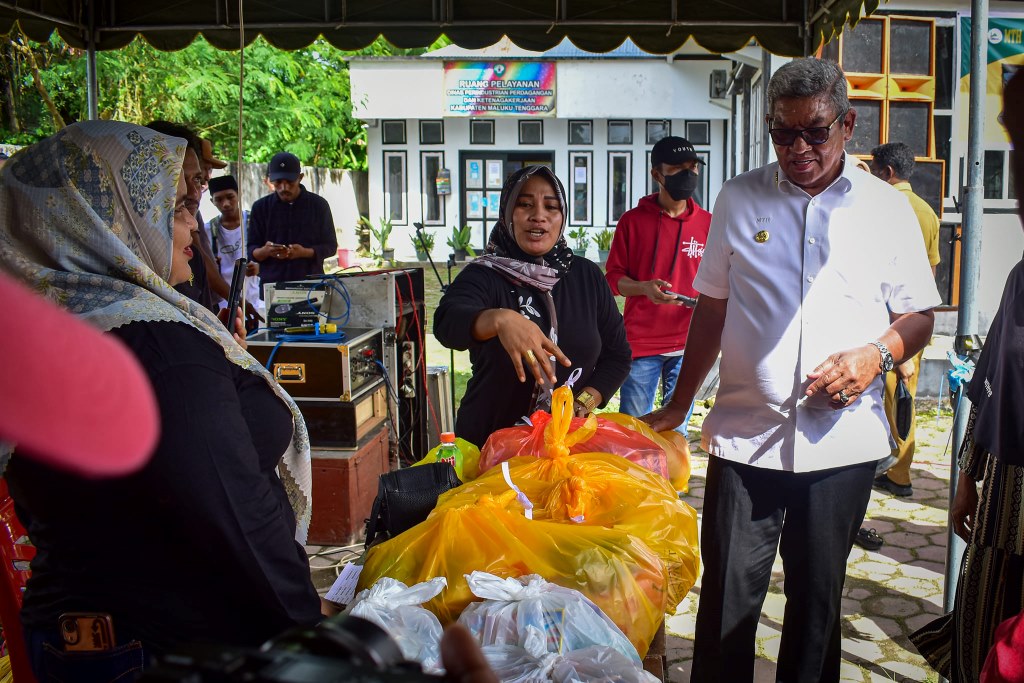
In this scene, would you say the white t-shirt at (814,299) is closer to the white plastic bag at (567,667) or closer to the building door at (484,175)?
the white plastic bag at (567,667)

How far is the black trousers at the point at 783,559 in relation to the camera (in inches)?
99.5

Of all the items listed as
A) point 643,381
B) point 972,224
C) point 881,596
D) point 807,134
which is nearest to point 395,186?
point 643,381

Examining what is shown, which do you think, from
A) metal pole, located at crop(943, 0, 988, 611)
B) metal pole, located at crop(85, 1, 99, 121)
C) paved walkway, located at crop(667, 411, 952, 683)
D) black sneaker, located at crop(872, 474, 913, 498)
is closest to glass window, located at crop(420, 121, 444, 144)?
metal pole, located at crop(85, 1, 99, 121)

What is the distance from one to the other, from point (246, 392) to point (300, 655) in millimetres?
1034

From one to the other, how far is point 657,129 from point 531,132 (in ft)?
11.2

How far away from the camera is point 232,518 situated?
1386 millimetres

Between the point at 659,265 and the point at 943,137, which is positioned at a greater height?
the point at 943,137

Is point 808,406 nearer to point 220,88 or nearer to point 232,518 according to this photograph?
point 232,518

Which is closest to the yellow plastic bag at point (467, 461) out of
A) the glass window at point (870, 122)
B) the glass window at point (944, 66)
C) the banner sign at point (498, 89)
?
the glass window at point (870, 122)

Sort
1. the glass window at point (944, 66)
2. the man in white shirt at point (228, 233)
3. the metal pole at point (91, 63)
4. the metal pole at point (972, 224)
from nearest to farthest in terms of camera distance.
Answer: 1. the metal pole at point (972, 224)
2. the metal pole at point (91, 63)
3. the man in white shirt at point (228, 233)
4. the glass window at point (944, 66)

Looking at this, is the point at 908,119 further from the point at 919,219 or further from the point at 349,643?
the point at 349,643

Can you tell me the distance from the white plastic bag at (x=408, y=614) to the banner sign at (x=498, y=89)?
21.3 m

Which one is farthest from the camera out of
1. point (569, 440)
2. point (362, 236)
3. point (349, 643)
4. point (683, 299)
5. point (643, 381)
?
point (362, 236)

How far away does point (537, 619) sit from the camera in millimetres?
1588
